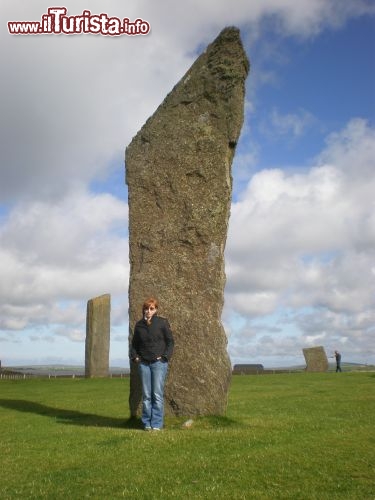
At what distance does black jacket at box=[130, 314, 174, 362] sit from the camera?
10.2 meters

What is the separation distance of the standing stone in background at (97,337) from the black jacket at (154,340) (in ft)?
58.9

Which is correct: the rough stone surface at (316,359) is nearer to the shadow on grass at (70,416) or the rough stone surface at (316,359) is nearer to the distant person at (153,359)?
the shadow on grass at (70,416)

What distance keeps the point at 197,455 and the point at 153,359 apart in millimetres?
2594

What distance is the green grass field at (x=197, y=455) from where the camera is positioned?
6375 mm

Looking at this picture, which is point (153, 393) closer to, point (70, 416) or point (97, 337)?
point (70, 416)

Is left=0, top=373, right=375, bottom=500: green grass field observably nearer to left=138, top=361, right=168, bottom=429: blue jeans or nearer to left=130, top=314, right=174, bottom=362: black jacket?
left=138, top=361, right=168, bottom=429: blue jeans

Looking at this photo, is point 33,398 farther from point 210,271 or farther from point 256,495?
point 256,495

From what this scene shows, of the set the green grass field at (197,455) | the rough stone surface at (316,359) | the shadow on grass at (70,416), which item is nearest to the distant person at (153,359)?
the green grass field at (197,455)

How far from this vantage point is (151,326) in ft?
33.7

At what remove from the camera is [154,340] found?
10.3 meters

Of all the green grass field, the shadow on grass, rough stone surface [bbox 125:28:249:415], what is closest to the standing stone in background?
the shadow on grass

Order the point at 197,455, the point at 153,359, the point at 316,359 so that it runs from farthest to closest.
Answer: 1. the point at 316,359
2. the point at 153,359
3. the point at 197,455

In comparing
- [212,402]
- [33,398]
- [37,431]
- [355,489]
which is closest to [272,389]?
[33,398]

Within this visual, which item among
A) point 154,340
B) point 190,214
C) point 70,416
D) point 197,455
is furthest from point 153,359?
point 70,416
